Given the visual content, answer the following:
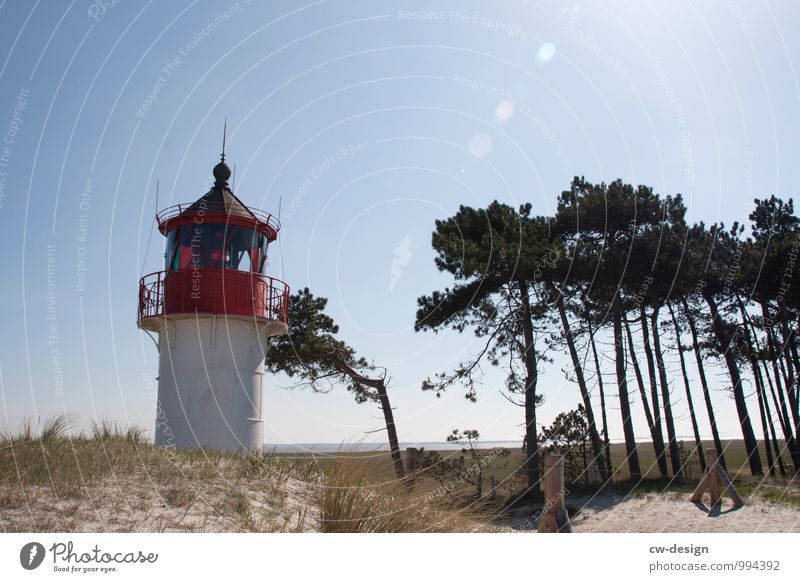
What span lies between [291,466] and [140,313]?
7077mm

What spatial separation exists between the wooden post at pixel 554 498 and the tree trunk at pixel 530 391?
12.6m

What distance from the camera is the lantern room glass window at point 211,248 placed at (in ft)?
45.7

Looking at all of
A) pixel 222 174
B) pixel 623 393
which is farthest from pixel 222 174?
pixel 623 393

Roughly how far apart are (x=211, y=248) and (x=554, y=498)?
8.97 meters

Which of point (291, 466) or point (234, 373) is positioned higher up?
point (234, 373)

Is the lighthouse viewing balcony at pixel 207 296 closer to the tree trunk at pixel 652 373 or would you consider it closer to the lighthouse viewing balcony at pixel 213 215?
the lighthouse viewing balcony at pixel 213 215

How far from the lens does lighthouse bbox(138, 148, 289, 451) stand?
13.6 meters

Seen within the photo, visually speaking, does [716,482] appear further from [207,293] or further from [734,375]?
[207,293]
